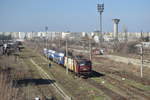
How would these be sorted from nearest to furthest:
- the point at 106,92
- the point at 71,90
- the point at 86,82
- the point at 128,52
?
the point at 106,92
the point at 71,90
the point at 86,82
the point at 128,52

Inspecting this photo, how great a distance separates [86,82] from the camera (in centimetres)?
2328

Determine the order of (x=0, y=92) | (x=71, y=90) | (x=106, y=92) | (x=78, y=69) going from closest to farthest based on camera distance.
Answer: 1. (x=0, y=92)
2. (x=106, y=92)
3. (x=71, y=90)
4. (x=78, y=69)

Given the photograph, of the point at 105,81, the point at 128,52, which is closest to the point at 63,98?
the point at 105,81

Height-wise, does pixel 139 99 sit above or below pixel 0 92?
below

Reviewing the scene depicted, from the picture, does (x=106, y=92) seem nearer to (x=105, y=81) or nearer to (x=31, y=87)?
(x=105, y=81)

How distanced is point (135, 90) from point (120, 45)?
54042 millimetres

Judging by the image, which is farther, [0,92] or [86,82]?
[86,82]

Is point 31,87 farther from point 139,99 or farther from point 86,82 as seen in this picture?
point 139,99

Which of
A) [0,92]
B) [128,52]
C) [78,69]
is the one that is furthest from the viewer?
[128,52]

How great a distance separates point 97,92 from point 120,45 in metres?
54.7

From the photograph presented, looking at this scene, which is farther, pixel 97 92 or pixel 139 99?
pixel 97 92

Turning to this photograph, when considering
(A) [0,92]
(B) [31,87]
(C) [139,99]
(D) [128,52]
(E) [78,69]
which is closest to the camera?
(A) [0,92]

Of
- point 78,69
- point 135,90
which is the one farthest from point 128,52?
point 135,90

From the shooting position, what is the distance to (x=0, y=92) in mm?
13266
